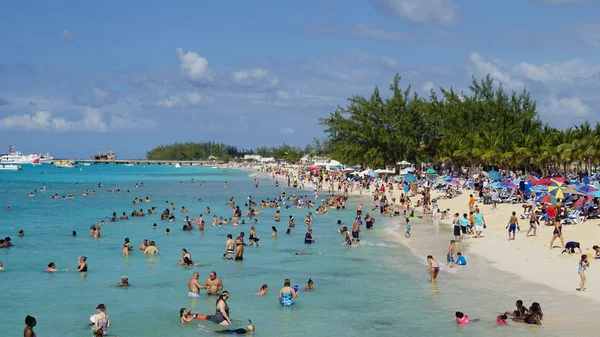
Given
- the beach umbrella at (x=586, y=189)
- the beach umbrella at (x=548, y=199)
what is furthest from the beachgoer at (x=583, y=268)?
the beach umbrella at (x=548, y=199)

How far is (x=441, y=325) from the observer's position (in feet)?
53.4

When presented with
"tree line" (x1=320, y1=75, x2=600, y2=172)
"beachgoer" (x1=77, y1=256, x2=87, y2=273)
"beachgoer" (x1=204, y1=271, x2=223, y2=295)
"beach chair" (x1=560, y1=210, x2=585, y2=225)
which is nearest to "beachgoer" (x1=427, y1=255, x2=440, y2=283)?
"beachgoer" (x1=204, y1=271, x2=223, y2=295)

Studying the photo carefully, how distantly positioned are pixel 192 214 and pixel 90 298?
27654 millimetres

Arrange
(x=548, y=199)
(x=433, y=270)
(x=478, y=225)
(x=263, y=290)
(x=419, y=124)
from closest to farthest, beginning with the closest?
(x=263, y=290)
(x=433, y=270)
(x=478, y=225)
(x=548, y=199)
(x=419, y=124)

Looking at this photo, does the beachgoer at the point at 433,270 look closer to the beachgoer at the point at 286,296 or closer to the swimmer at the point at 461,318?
the swimmer at the point at 461,318

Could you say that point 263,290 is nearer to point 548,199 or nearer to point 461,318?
point 461,318

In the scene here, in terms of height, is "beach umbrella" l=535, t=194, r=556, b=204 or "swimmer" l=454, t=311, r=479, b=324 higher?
"beach umbrella" l=535, t=194, r=556, b=204

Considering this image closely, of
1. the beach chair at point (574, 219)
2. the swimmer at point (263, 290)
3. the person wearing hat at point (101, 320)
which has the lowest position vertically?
the person wearing hat at point (101, 320)

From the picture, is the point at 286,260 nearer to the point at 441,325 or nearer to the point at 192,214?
the point at 441,325

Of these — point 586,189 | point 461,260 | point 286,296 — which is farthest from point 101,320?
point 586,189

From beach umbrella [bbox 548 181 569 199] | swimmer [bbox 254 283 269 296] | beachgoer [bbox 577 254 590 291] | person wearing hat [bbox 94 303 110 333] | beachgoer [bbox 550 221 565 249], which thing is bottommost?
person wearing hat [bbox 94 303 110 333]

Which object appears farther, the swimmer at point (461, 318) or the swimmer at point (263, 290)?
the swimmer at point (263, 290)

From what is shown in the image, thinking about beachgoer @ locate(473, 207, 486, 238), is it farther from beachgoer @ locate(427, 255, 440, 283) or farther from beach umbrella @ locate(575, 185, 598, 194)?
beachgoer @ locate(427, 255, 440, 283)

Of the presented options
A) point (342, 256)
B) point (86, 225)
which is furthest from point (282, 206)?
point (342, 256)
